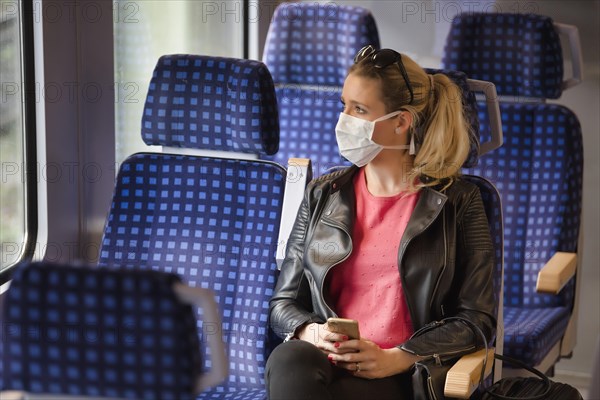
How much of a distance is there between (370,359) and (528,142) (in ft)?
4.42

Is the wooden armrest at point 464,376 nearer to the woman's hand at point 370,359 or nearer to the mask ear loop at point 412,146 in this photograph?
the woman's hand at point 370,359

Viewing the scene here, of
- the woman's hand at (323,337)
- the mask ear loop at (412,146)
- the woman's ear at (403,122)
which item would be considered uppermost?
the woman's ear at (403,122)

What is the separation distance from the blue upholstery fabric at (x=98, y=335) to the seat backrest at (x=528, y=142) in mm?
1967

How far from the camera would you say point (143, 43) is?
3.23 meters

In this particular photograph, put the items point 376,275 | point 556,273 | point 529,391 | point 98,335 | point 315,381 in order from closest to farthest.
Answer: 1. point 98,335
2. point 315,381
3. point 529,391
4. point 376,275
5. point 556,273

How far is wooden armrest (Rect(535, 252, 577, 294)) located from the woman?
2.26 feet

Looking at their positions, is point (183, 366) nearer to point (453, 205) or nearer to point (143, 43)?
point (453, 205)

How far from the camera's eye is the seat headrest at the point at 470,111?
7.71 ft

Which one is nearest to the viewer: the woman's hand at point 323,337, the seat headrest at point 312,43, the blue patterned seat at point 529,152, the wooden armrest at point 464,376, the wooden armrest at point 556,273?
the wooden armrest at point 464,376

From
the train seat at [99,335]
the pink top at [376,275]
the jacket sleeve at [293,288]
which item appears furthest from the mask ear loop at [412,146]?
the train seat at [99,335]

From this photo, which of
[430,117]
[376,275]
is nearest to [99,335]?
[376,275]

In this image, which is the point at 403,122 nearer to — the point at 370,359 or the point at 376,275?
the point at 376,275

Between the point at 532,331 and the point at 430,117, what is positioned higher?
the point at 430,117

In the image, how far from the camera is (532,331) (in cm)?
284
